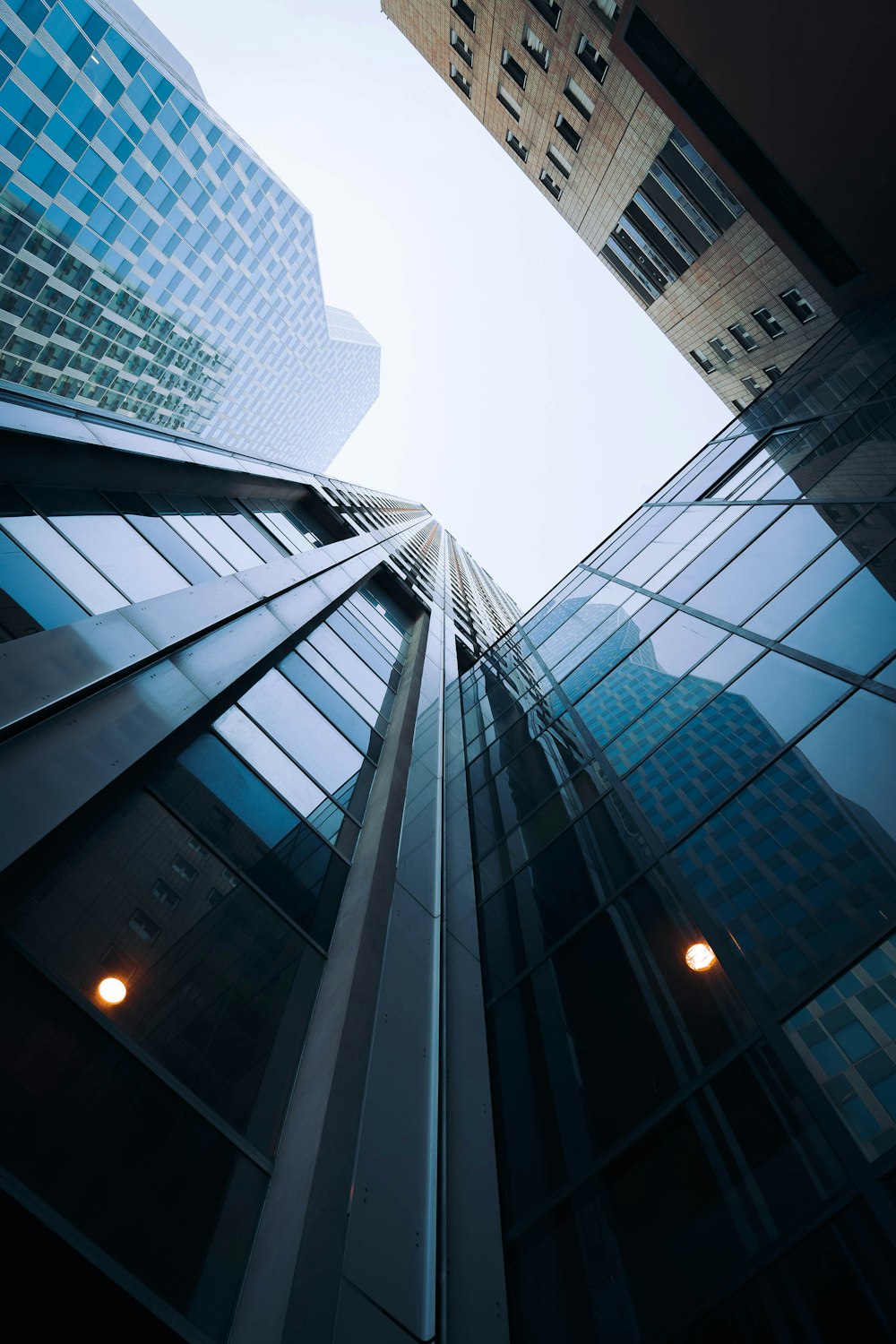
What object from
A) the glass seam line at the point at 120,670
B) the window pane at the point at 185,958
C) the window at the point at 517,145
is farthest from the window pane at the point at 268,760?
the window at the point at 517,145

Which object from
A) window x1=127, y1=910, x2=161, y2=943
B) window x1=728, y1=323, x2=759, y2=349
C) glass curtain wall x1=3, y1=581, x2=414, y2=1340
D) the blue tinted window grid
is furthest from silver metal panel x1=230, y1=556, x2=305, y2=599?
window x1=728, y1=323, x2=759, y2=349

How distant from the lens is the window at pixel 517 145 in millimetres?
37844

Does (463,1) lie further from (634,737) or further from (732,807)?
(732,807)

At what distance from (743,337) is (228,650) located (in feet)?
102

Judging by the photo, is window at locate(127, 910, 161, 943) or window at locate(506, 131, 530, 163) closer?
window at locate(127, 910, 161, 943)

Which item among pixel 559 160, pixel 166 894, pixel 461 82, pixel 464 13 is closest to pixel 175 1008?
pixel 166 894

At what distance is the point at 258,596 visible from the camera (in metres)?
13.4

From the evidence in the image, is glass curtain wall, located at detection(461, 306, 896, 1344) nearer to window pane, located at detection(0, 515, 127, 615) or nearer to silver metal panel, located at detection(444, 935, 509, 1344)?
silver metal panel, located at detection(444, 935, 509, 1344)

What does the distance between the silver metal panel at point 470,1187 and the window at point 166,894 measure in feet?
10.1

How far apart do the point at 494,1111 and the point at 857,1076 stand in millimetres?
3449

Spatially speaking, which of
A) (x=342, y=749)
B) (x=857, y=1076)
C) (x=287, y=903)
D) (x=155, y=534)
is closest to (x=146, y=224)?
(x=155, y=534)

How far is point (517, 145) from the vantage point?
3853 cm

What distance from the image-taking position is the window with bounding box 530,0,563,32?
27.2 metres

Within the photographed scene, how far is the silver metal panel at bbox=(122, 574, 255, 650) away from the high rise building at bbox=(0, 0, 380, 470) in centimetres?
1799
